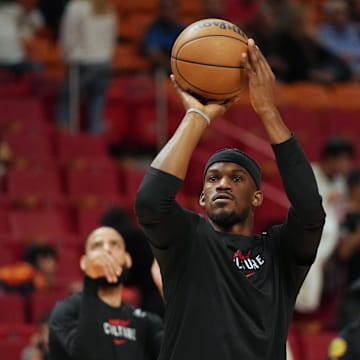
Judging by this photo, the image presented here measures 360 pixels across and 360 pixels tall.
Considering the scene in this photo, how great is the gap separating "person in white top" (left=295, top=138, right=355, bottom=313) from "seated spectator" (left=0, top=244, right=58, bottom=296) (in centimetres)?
190

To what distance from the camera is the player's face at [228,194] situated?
13.1ft

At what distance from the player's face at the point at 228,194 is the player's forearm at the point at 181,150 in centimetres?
23

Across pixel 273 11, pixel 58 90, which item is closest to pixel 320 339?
pixel 58 90

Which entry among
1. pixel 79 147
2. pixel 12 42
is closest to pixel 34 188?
pixel 79 147

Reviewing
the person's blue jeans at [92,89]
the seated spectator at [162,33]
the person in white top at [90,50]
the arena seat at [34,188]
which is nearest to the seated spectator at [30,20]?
the person in white top at [90,50]

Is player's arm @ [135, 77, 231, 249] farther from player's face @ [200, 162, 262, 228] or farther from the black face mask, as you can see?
the black face mask

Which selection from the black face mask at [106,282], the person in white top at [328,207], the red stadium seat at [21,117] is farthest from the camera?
the red stadium seat at [21,117]

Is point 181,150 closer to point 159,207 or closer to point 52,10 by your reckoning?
point 159,207

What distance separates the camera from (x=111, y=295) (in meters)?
5.29

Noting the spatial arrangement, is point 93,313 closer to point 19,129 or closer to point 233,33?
point 233,33

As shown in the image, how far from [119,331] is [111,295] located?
172mm

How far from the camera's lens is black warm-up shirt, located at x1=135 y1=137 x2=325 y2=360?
379 centimetres

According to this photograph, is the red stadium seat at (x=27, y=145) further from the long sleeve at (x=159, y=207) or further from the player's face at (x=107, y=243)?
the long sleeve at (x=159, y=207)

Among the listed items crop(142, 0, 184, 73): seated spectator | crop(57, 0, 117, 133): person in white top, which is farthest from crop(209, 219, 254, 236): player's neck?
crop(142, 0, 184, 73): seated spectator
